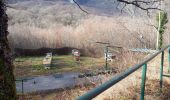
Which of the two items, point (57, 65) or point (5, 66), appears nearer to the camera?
point (5, 66)

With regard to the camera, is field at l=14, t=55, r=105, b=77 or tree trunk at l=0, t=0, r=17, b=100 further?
field at l=14, t=55, r=105, b=77

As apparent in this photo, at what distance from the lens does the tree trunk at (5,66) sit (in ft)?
11.9

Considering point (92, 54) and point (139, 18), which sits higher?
point (139, 18)

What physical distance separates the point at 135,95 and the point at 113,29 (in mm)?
30756

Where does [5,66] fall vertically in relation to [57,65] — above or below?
above

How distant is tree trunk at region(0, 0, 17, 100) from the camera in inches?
143

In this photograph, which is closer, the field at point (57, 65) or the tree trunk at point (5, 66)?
the tree trunk at point (5, 66)

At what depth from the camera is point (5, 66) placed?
3674 mm

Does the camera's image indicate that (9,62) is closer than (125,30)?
Yes

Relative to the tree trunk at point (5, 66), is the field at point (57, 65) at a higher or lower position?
lower

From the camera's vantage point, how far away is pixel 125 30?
34.9 m

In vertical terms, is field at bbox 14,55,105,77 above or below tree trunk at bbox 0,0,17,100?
below

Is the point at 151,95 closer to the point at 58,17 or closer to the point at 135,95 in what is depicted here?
the point at 135,95

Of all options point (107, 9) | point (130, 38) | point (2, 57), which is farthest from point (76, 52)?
point (107, 9)
